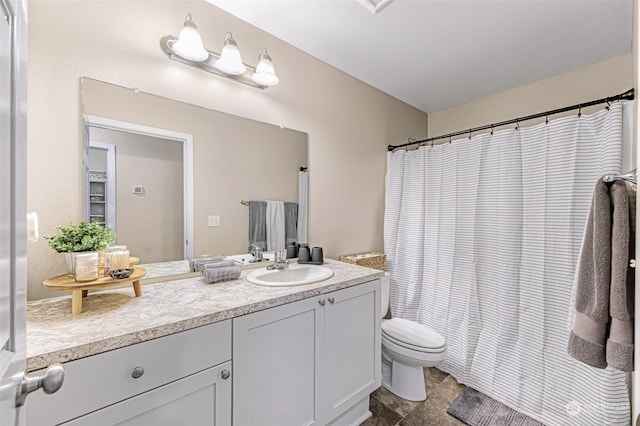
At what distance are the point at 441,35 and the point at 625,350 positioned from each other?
183 centimetres

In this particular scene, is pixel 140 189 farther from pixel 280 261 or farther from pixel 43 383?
pixel 43 383

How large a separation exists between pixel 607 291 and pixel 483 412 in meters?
1.31

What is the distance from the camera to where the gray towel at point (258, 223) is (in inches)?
68.9

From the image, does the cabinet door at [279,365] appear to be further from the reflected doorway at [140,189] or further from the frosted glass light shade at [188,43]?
the frosted glass light shade at [188,43]

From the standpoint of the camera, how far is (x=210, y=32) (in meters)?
1.55

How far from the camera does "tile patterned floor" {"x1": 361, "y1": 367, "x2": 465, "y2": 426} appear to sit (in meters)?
1.63

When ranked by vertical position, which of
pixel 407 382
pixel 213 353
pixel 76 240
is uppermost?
pixel 76 240

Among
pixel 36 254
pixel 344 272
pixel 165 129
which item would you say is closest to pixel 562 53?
pixel 344 272

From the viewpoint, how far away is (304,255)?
1.85 m

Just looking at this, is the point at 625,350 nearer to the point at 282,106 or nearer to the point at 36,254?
the point at 282,106

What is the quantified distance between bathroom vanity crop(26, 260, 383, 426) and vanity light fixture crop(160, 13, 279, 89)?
3.88 ft

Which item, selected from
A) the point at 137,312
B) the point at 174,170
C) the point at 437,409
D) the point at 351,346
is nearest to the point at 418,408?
the point at 437,409

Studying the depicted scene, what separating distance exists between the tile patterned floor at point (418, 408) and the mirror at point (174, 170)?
1.36 m

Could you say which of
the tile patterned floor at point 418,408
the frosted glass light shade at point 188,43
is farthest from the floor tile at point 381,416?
the frosted glass light shade at point 188,43
